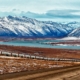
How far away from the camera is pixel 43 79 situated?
78.0 feet

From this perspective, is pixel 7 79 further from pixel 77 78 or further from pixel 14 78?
pixel 77 78

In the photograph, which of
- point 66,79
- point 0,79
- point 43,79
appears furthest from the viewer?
point 66,79

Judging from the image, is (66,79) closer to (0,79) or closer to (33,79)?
(33,79)

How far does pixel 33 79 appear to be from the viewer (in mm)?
23203

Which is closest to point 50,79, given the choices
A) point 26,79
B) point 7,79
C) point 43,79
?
point 43,79

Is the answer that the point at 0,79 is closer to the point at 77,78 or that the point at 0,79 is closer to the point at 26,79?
the point at 26,79

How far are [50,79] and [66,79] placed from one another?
6.30ft

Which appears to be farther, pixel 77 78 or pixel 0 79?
pixel 77 78

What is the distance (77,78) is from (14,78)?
→ 6717 millimetres

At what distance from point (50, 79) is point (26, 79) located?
8.31 feet

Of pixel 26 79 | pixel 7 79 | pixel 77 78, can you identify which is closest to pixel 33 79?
pixel 26 79

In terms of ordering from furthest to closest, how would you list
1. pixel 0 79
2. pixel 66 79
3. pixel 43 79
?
pixel 66 79 → pixel 43 79 → pixel 0 79

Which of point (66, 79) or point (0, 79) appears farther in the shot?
point (66, 79)

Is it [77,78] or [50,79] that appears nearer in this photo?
[50,79]
